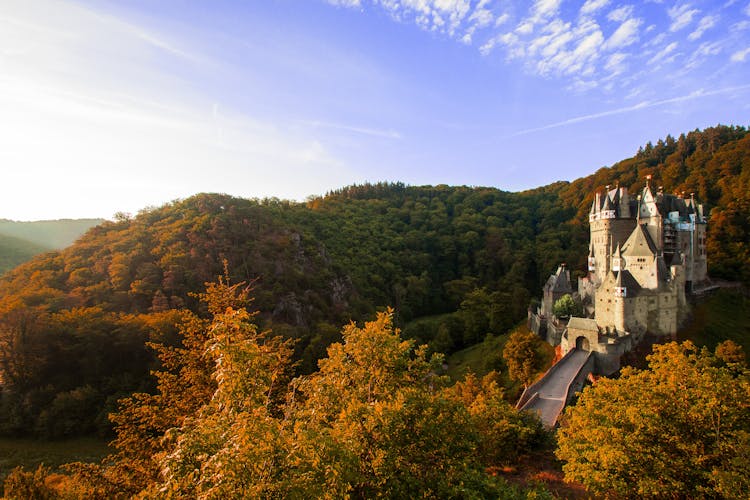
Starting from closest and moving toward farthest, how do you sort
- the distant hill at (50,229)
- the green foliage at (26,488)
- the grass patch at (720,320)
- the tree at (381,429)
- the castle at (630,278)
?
the tree at (381,429)
the green foliage at (26,488)
the castle at (630,278)
the grass patch at (720,320)
the distant hill at (50,229)

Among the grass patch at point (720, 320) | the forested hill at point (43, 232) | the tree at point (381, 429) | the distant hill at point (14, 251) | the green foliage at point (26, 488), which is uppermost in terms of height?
the forested hill at point (43, 232)

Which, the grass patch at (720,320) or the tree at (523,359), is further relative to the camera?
the tree at (523,359)

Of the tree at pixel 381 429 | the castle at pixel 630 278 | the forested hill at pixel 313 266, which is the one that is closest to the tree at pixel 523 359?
the castle at pixel 630 278

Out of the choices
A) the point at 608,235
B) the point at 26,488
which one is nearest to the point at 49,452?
the point at 26,488

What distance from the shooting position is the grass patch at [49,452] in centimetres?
2817

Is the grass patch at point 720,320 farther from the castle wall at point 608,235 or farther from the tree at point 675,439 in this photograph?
the tree at point 675,439

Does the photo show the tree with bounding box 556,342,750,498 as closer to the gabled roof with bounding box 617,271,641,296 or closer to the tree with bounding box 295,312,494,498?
the tree with bounding box 295,312,494,498

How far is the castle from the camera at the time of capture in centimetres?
3384

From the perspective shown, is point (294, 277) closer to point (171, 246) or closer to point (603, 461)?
point (171, 246)

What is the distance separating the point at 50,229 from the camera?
272ft

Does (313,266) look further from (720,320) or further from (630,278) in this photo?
(720,320)

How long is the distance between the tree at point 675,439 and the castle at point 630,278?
21.7 metres

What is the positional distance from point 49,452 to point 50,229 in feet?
239

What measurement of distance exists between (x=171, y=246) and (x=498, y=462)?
49.8m
